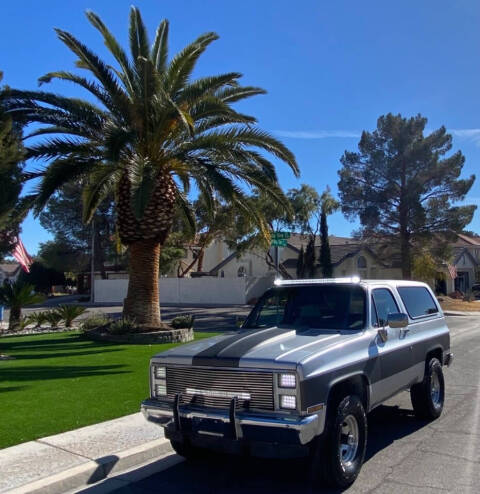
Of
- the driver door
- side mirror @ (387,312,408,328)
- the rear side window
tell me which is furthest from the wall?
side mirror @ (387,312,408,328)

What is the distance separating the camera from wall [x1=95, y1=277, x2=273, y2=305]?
40625mm

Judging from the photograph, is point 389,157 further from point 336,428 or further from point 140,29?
point 336,428

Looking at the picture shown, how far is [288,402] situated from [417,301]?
3740mm

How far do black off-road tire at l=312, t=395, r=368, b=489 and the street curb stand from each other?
79.8 inches

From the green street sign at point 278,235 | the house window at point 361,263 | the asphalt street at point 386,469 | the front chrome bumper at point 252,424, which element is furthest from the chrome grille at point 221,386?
the house window at point 361,263

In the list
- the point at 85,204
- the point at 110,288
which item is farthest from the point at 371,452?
the point at 110,288

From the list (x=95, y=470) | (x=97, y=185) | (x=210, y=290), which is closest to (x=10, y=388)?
(x=95, y=470)

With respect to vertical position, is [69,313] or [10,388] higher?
[69,313]

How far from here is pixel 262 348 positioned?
517 centimetres

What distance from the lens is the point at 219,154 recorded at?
14883mm

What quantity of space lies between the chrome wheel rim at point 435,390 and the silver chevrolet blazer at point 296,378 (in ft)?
2.74

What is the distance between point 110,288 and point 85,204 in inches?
1290

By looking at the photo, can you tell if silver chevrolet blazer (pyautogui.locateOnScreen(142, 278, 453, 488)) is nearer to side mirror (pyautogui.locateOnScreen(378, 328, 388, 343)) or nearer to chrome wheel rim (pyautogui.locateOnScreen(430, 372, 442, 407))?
side mirror (pyautogui.locateOnScreen(378, 328, 388, 343))

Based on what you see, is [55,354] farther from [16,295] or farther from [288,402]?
[288,402]
